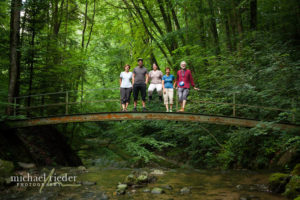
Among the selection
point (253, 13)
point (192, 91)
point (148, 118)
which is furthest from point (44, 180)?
point (253, 13)

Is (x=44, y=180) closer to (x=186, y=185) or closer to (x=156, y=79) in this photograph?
(x=186, y=185)

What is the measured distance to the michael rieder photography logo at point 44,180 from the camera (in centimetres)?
813

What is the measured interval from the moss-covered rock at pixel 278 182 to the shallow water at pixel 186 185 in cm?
22

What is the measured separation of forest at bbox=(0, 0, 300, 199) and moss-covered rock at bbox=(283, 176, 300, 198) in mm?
1238

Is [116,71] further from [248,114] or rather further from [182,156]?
[248,114]

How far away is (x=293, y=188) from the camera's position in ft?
21.5

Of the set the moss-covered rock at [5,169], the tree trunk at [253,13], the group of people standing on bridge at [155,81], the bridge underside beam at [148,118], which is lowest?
the moss-covered rock at [5,169]

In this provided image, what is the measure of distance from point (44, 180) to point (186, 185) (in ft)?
15.6

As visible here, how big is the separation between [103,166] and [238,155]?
22.3 feet

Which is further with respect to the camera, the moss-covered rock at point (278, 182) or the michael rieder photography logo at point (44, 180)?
the michael rieder photography logo at point (44, 180)

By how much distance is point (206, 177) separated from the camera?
9.70 meters

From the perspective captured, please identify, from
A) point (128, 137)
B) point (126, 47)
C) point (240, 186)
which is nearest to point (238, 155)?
point (240, 186)

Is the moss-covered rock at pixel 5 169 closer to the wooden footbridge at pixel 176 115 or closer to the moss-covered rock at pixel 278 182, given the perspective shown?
the wooden footbridge at pixel 176 115

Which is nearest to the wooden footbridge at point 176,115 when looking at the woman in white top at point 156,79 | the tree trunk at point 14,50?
the tree trunk at point 14,50
